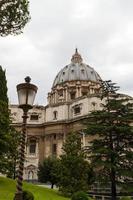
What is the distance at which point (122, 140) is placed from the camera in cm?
2908

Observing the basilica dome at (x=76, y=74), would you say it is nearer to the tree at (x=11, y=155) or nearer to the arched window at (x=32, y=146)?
the arched window at (x=32, y=146)

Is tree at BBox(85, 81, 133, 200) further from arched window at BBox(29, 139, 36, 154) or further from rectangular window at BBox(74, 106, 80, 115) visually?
arched window at BBox(29, 139, 36, 154)

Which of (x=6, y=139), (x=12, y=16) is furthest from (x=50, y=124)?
(x=12, y=16)

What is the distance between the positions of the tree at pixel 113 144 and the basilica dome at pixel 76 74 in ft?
181

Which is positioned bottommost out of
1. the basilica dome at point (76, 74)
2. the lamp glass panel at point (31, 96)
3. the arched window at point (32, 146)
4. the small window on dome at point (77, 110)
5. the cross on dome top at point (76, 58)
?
the lamp glass panel at point (31, 96)

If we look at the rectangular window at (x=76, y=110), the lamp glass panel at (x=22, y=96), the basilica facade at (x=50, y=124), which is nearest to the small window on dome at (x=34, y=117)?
the basilica facade at (x=50, y=124)

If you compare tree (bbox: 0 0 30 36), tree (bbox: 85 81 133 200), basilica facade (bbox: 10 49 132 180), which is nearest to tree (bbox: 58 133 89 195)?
tree (bbox: 85 81 133 200)

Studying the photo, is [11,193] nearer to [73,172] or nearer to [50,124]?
[73,172]

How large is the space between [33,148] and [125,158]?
40897 millimetres

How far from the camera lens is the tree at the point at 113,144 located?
27.7 m

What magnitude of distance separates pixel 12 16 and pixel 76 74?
231 ft

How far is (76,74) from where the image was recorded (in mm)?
87812

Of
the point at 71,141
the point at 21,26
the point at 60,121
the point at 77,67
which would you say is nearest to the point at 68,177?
the point at 71,141

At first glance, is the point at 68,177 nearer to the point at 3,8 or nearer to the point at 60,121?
the point at 3,8
